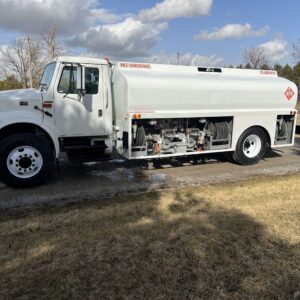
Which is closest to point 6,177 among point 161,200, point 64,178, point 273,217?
point 64,178

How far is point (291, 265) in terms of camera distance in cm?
393

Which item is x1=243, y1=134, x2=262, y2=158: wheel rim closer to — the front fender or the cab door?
the cab door

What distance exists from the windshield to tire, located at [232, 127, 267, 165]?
4754 millimetres

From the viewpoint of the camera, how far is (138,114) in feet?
25.3

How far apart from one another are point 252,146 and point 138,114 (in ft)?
11.5

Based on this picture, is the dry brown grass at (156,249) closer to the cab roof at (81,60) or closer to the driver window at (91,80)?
the driver window at (91,80)

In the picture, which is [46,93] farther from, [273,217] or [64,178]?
[273,217]

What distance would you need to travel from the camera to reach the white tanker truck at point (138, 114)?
275 inches

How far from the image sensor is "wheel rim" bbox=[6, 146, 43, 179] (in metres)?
6.84

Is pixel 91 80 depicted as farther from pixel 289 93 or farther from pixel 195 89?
pixel 289 93

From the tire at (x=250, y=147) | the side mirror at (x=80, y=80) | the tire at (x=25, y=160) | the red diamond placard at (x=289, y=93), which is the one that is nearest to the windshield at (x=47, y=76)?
the side mirror at (x=80, y=80)

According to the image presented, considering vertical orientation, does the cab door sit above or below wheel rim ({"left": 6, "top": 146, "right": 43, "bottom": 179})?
above

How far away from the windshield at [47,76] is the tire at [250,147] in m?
4.75

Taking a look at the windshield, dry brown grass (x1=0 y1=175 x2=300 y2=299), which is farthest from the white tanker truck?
dry brown grass (x1=0 y1=175 x2=300 y2=299)
